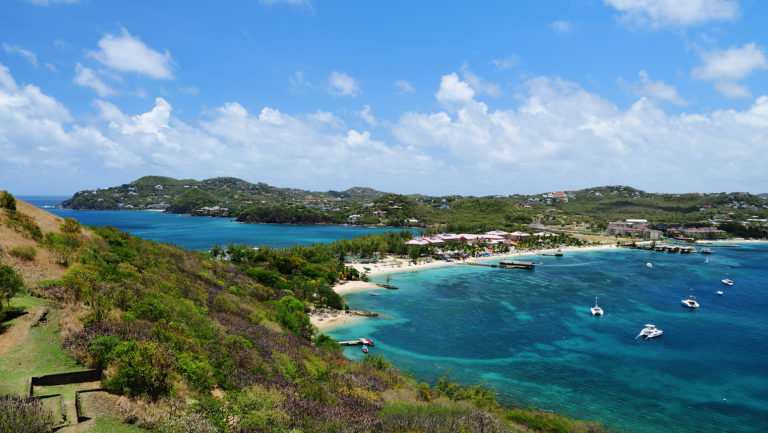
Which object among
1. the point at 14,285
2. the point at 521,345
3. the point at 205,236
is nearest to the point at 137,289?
the point at 14,285

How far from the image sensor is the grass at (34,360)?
9.11 metres

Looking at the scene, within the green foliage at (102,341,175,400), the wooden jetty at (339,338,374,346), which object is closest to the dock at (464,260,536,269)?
the wooden jetty at (339,338,374,346)

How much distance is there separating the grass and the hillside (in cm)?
3

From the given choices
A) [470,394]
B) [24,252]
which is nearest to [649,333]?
[470,394]

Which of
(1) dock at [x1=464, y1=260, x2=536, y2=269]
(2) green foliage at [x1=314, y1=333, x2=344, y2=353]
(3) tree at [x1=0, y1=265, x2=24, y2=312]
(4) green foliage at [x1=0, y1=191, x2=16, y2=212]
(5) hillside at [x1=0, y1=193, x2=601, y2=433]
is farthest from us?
(1) dock at [x1=464, y1=260, x2=536, y2=269]

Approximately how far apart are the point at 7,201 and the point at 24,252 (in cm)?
967

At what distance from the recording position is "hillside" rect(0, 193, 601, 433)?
921 centimetres

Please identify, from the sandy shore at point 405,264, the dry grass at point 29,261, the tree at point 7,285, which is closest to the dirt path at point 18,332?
the tree at point 7,285

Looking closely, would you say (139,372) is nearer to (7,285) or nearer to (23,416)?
(23,416)

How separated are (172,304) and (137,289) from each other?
222cm

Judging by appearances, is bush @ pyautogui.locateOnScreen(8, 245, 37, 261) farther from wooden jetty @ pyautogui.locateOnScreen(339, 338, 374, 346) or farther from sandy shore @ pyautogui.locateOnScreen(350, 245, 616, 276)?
sandy shore @ pyautogui.locateOnScreen(350, 245, 616, 276)

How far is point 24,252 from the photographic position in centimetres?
1803

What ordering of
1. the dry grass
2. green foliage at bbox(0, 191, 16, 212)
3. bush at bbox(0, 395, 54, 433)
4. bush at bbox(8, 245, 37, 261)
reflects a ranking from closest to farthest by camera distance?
bush at bbox(0, 395, 54, 433) < the dry grass < bush at bbox(8, 245, 37, 261) < green foliage at bbox(0, 191, 16, 212)

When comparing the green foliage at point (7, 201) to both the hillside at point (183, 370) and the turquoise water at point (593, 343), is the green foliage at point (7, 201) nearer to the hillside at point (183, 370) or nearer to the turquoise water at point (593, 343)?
the hillside at point (183, 370)
